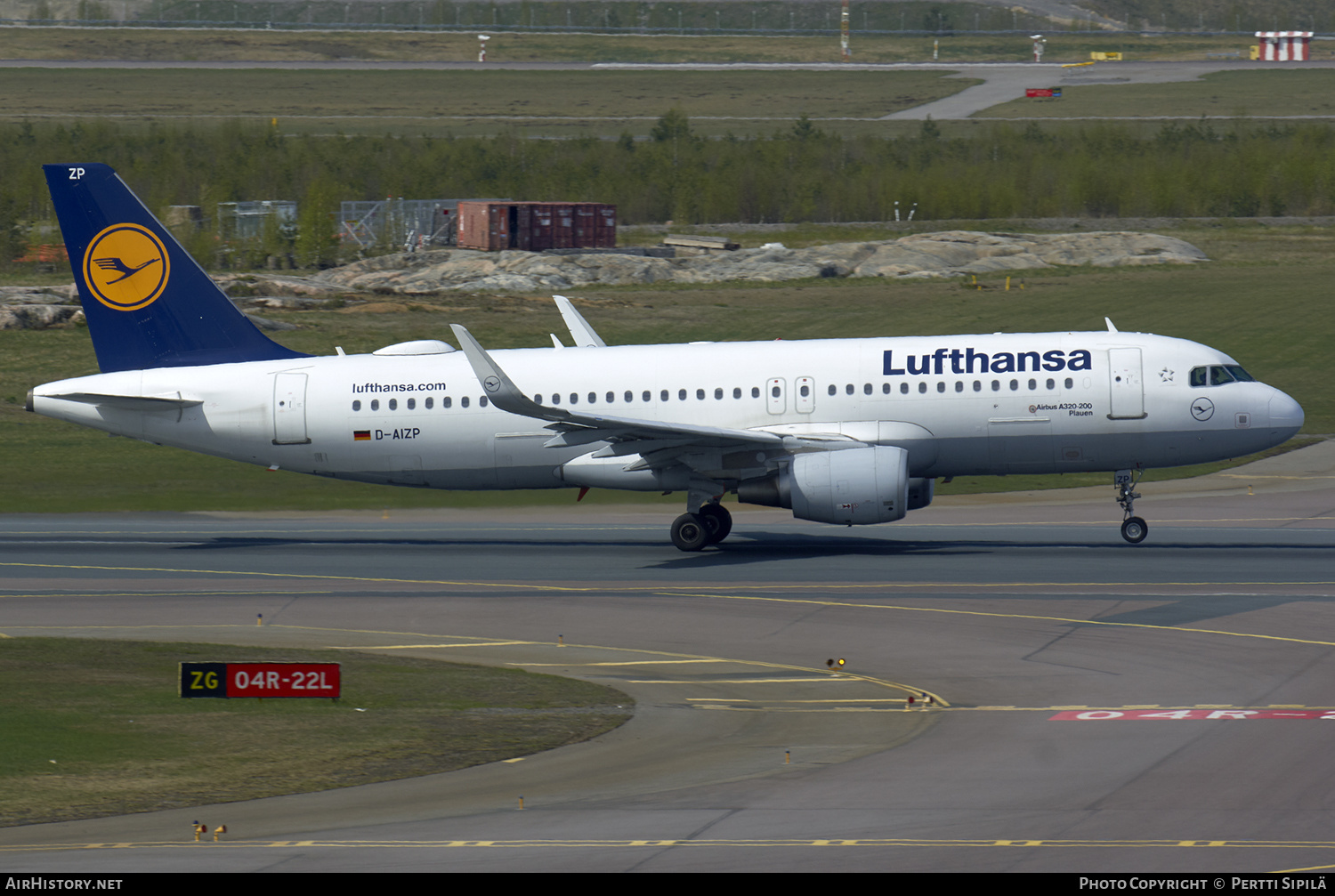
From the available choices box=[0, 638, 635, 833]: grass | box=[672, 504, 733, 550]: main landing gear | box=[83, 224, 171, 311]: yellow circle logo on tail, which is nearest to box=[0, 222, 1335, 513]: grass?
box=[83, 224, 171, 311]: yellow circle logo on tail

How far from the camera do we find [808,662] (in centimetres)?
2675

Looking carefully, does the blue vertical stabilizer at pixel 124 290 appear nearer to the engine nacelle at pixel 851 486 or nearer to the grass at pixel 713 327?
the grass at pixel 713 327

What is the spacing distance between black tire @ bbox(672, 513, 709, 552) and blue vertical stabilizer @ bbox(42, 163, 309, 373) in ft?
37.1

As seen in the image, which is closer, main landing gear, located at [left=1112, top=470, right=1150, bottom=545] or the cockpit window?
the cockpit window

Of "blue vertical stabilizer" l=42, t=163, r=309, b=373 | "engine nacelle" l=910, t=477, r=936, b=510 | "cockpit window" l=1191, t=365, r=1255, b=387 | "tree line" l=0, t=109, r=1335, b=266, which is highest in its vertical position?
"tree line" l=0, t=109, r=1335, b=266

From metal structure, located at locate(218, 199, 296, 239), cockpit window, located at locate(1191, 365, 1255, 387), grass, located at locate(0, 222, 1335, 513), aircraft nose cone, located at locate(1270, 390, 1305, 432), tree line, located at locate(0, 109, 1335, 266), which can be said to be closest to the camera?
aircraft nose cone, located at locate(1270, 390, 1305, 432)

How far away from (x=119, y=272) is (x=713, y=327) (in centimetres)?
3672

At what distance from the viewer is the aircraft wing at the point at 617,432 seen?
34.2m

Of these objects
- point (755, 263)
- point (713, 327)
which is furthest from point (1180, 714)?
point (755, 263)

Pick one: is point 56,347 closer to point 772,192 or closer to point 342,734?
point 342,734

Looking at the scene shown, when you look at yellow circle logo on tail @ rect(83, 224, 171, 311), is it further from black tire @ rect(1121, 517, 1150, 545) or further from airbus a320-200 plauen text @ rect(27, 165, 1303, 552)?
black tire @ rect(1121, 517, 1150, 545)

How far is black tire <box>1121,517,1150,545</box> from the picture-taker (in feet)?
122

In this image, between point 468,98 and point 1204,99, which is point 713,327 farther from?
point 1204,99

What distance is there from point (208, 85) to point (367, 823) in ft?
550
